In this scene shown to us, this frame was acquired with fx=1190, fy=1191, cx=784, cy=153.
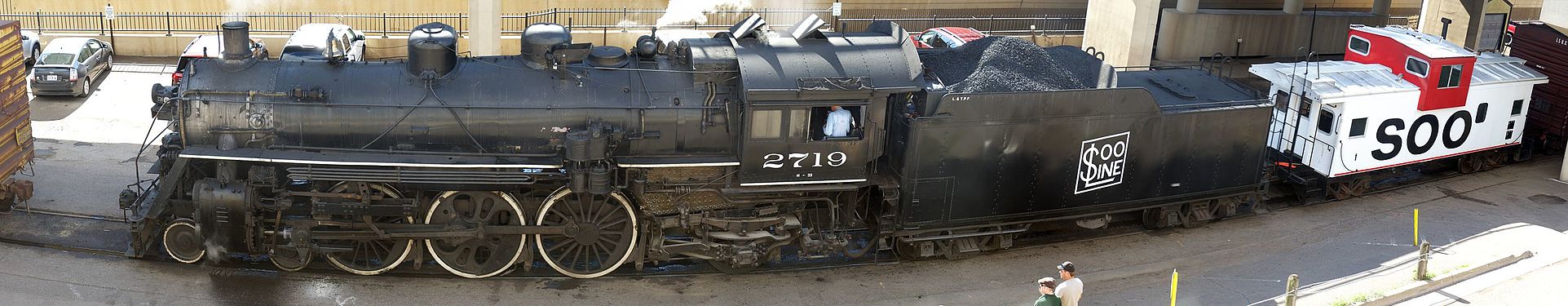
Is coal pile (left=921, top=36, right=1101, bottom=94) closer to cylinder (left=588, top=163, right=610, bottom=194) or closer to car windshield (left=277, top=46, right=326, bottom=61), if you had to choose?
cylinder (left=588, top=163, right=610, bottom=194)

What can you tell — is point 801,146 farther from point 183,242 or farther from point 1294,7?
point 1294,7

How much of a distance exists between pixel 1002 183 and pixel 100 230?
10.7m

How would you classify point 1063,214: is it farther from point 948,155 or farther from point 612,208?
point 612,208

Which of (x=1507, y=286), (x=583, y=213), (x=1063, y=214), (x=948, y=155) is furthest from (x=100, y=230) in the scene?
(x=1507, y=286)

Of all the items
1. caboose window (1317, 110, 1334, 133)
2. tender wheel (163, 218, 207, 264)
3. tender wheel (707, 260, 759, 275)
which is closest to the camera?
tender wheel (163, 218, 207, 264)

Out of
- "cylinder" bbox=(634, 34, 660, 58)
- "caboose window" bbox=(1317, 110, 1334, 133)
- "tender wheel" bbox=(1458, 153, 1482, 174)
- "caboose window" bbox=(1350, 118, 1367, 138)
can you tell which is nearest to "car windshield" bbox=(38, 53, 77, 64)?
"cylinder" bbox=(634, 34, 660, 58)

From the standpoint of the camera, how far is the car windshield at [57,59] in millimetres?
20719

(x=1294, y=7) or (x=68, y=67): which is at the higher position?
(x=1294, y=7)

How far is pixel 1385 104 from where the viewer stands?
1702cm

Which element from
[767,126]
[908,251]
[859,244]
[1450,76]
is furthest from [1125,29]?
[767,126]

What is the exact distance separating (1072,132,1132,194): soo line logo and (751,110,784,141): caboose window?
3.82 m

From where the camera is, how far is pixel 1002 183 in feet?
45.5

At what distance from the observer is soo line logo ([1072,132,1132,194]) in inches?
553

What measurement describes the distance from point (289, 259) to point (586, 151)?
3566mm
